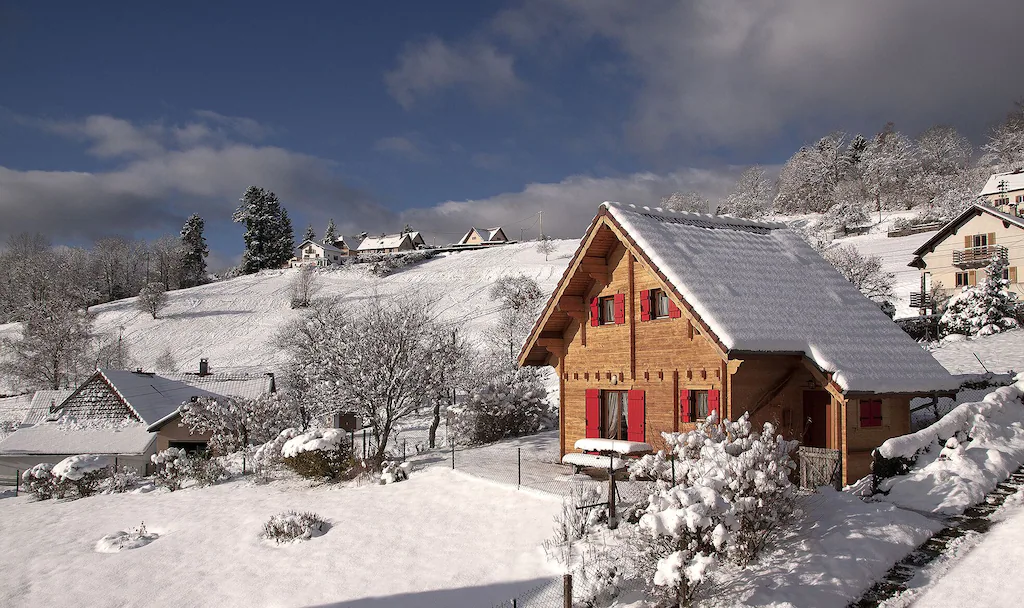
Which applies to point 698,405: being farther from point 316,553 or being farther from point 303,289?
point 303,289

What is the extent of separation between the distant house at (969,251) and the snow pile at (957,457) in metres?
30.0

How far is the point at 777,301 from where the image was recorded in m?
16.1

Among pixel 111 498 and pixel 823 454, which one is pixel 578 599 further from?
pixel 111 498

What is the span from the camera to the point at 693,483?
1005 cm

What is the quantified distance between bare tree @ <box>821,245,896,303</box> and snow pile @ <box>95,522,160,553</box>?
43107 mm

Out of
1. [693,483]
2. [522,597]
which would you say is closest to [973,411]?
[693,483]

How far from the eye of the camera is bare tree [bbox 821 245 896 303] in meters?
46.6

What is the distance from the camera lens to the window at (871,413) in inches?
600

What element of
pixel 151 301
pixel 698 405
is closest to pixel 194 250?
pixel 151 301

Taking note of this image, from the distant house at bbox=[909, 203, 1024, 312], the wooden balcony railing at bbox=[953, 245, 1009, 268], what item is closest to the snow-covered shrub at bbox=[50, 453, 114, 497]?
the distant house at bbox=[909, 203, 1024, 312]

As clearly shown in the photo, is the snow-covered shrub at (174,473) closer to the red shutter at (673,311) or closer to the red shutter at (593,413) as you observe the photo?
the red shutter at (593,413)

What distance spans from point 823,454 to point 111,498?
23664mm

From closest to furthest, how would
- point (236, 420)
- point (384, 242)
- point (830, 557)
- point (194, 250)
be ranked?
1. point (830, 557)
2. point (236, 420)
3. point (194, 250)
4. point (384, 242)

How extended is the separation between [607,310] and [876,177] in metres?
84.4
